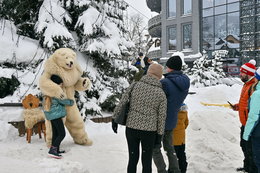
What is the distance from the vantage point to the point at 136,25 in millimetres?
44812

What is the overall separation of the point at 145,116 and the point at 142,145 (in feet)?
1.37

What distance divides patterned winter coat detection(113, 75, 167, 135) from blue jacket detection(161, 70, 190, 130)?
283 millimetres

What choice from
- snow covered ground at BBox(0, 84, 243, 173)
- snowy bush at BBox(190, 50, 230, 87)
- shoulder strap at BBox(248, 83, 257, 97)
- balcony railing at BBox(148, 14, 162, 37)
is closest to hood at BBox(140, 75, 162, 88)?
shoulder strap at BBox(248, 83, 257, 97)

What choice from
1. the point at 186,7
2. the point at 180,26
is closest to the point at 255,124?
the point at 180,26

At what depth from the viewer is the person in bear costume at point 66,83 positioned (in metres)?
5.27

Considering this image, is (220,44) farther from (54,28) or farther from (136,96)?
(136,96)

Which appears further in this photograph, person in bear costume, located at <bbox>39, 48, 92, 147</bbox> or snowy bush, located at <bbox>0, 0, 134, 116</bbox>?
snowy bush, located at <bbox>0, 0, 134, 116</bbox>

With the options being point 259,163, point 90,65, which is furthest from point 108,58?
point 259,163

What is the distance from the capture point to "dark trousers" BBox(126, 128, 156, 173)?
3.83 metres

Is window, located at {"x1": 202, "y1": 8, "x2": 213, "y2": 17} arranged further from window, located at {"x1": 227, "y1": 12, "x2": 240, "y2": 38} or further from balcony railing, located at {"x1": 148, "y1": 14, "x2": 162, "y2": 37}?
balcony railing, located at {"x1": 148, "y1": 14, "x2": 162, "y2": 37}

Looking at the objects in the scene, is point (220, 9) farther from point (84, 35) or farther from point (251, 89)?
point (251, 89)

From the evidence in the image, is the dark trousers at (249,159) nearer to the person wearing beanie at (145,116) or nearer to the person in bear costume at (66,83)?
the person wearing beanie at (145,116)

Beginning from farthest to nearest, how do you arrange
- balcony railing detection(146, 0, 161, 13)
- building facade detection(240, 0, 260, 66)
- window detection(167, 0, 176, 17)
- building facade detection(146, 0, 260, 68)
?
balcony railing detection(146, 0, 161, 13), window detection(167, 0, 176, 17), building facade detection(146, 0, 260, 68), building facade detection(240, 0, 260, 66)

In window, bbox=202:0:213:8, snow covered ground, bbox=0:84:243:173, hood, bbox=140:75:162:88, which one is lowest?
snow covered ground, bbox=0:84:243:173
